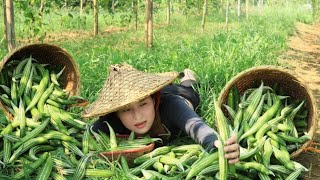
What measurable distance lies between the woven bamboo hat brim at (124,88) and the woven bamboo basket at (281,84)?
24.3 inches

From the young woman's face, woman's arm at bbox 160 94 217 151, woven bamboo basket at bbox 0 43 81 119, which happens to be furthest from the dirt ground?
woven bamboo basket at bbox 0 43 81 119

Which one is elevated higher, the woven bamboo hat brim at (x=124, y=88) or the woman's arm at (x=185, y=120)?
the woven bamboo hat brim at (x=124, y=88)

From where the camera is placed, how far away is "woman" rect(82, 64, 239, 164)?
9.91 ft

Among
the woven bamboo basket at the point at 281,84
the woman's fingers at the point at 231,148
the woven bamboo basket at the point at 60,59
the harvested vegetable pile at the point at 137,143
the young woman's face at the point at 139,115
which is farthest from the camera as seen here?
the woven bamboo basket at the point at 60,59

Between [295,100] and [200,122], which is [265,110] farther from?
[200,122]

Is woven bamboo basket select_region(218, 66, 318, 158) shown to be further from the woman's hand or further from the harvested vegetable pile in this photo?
the woman's hand

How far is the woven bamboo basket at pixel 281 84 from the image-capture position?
3.39m

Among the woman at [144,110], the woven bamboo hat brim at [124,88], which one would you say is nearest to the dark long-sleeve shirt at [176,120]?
the woman at [144,110]

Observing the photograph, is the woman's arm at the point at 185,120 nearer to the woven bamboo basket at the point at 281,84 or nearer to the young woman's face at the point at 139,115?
the young woman's face at the point at 139,115

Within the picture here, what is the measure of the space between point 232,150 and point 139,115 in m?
0.86

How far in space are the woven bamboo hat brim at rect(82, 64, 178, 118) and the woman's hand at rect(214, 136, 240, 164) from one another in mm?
739

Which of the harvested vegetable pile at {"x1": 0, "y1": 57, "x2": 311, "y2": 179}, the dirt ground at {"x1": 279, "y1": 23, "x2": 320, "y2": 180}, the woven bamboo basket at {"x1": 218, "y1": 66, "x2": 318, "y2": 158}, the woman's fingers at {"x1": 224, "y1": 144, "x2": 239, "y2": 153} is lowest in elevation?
the dirt ground at {"x1": 279, "y1": 23, "x2": 320, "y2": 180}

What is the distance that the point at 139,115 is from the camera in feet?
10.3

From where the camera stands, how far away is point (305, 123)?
355 centimetres
